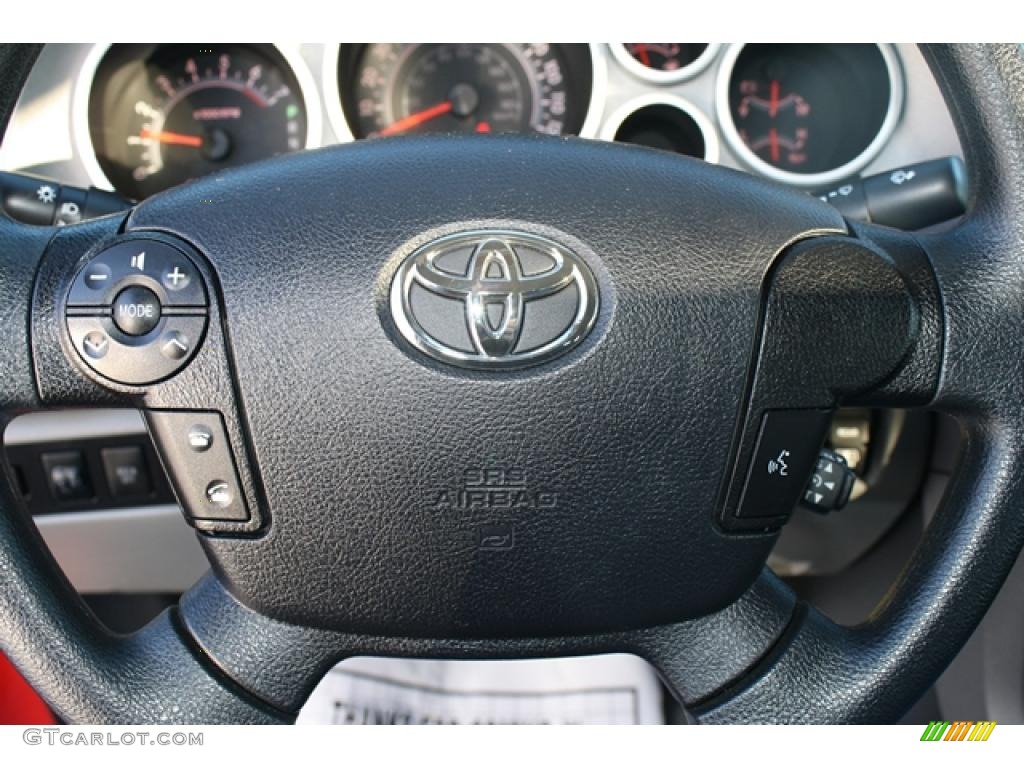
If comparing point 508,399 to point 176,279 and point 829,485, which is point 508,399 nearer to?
point 176,279

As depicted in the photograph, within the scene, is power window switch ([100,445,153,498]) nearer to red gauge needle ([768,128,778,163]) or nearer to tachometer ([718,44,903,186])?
tachometer ([718,44,903,186])

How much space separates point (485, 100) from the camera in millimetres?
1337

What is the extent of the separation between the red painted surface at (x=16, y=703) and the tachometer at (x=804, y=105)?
119cm

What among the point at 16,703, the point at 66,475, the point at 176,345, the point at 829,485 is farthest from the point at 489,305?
the point at 16,703

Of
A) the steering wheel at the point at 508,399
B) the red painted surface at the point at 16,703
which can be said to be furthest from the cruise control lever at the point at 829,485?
the red painted surface at the point at 16,703

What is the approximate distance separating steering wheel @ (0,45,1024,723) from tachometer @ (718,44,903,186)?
59cm

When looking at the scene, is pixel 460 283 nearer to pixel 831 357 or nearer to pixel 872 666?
pixel 831 357

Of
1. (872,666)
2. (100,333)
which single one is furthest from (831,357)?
(100,333)

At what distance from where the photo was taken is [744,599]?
68cm

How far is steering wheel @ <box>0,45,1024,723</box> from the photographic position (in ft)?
1.99

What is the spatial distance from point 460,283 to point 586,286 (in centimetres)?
8

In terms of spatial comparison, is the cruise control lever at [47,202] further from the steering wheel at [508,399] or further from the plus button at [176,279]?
the plus button at [176,279]

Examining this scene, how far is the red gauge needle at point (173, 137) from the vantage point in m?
1.28
